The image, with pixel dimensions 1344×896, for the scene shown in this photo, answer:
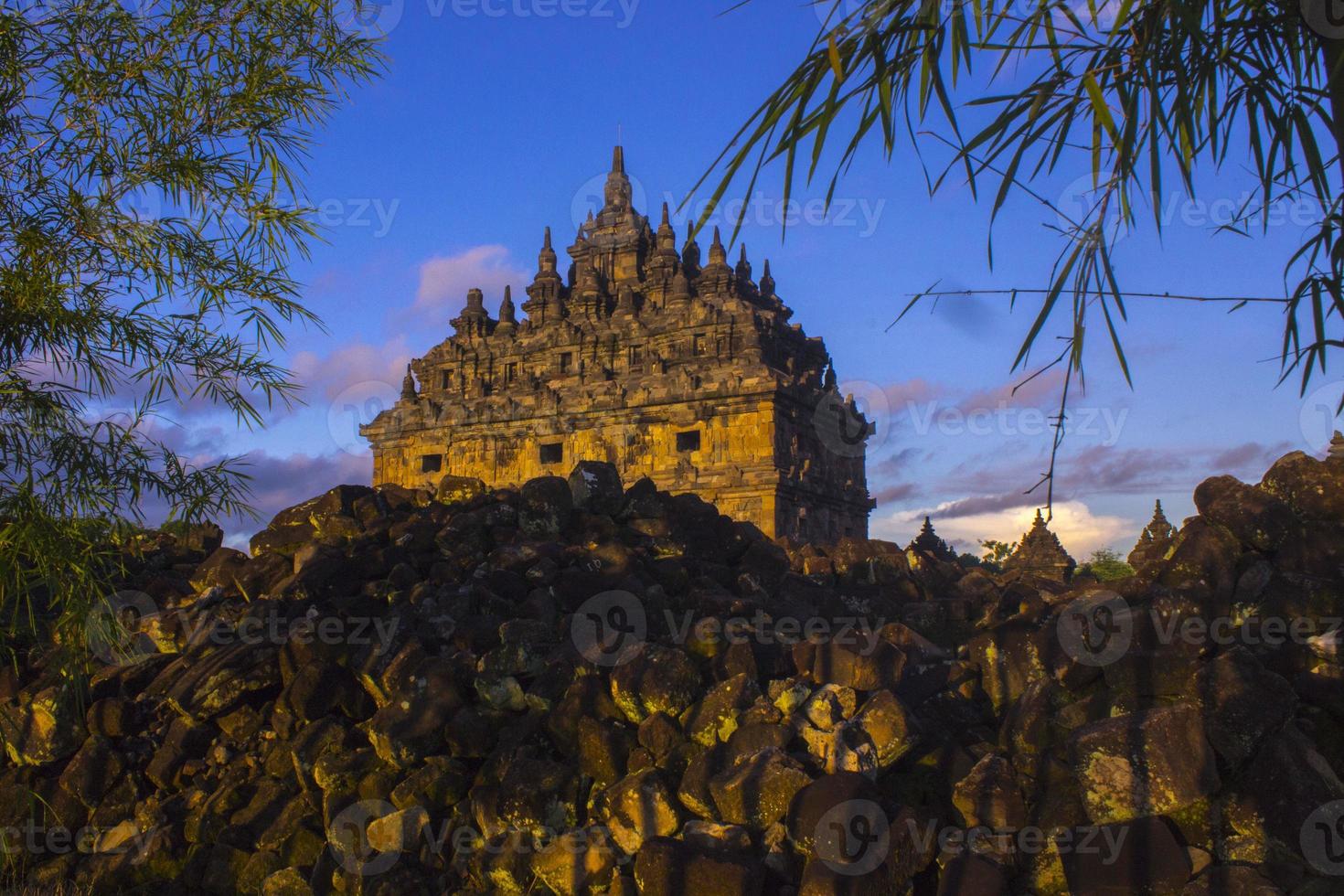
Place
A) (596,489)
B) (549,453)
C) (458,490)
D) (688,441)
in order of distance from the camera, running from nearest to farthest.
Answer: (596,489)
(458,490)
(688,441)
(549,453)

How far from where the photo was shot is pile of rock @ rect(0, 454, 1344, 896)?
14.9 ft

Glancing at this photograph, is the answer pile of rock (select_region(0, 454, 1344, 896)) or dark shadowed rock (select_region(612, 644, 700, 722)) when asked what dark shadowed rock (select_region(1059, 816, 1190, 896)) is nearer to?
pile of rock (select_region(0, 454, 1344, 896))

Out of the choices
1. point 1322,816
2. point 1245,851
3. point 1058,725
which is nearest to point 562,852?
point 1058,725

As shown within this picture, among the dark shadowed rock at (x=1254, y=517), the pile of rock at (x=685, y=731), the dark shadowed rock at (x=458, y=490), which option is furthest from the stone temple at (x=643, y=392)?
the dark shadowed rock at (x=1254, y=517)

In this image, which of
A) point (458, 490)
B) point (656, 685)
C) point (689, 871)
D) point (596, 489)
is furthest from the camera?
point (458, 490)

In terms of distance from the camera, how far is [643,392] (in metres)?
26.0

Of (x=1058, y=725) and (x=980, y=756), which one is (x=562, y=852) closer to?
(x=980, y=756)

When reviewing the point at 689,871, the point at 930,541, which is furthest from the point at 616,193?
the point at 689,871

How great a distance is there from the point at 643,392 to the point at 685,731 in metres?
20.3

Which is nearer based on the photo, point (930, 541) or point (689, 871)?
point (689, 871)

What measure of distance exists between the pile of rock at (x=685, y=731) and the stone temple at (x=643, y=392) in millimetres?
15359

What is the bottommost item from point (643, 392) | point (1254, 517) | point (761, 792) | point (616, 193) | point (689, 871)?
point (689, 871)

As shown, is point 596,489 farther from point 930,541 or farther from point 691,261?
point 691,261

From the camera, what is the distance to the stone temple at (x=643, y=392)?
24.5 m
